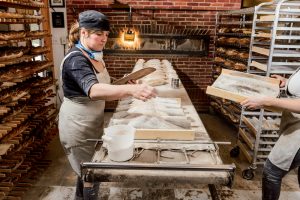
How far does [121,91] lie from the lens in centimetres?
169

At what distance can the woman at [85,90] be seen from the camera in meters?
1.69

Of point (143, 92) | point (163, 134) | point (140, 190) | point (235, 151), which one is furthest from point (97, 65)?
point (235, 151)

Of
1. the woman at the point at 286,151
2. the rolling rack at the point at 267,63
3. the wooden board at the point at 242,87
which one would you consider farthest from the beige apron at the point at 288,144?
the rolling rack at the point at 267,63

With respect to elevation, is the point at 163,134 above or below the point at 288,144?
above

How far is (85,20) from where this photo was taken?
6.23 ft

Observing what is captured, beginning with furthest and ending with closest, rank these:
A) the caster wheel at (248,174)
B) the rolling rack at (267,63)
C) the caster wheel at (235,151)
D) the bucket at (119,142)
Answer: the caster wheel at (235,151)
the caster wheel at (248,174)
the rolling rack at (267,63)
the bucket at (119,142)

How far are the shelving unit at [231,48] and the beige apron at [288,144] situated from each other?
1.78 m

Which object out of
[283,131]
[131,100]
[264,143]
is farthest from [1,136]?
[264,143]

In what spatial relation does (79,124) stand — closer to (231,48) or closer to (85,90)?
(85,90)

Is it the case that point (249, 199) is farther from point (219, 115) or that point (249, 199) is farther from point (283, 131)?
point (219, 115)

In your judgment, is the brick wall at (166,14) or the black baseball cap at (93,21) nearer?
the black baseball cap at (93,21)

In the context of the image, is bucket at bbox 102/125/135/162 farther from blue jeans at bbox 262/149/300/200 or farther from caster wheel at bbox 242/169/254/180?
caster wheel at bbox 242/169/254/180

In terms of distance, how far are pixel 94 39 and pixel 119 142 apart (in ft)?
2.83

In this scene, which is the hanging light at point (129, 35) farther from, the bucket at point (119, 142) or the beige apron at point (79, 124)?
the bucket at point (119, 142)
